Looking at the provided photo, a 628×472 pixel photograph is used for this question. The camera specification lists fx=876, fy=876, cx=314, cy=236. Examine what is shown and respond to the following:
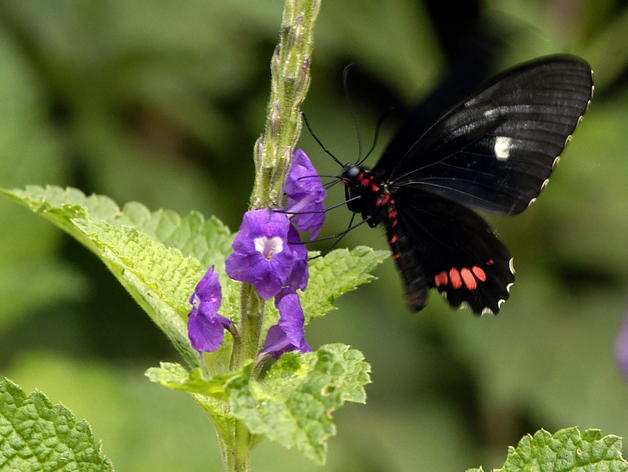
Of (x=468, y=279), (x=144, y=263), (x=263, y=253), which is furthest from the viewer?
(x=468, y=279)

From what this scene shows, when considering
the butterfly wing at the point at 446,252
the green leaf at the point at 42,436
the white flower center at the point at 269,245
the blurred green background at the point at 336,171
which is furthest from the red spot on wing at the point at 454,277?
the blurred green background at the point at 336,171

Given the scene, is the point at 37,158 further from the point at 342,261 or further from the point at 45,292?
the point at 342,261

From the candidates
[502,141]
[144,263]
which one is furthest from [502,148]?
[144,263]

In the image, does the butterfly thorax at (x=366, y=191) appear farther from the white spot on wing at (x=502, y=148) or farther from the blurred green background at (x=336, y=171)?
the blurred green background at (x=336, y=171)

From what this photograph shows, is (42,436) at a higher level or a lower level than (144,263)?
lower

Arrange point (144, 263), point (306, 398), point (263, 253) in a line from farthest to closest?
point (144, 263) → point (263, 253) → point (306, 398)

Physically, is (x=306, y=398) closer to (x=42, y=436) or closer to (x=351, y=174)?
(x=42, y=436)

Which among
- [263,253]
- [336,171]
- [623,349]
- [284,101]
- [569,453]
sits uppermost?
[336,171]

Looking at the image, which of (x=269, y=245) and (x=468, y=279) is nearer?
(x=269, y=245)

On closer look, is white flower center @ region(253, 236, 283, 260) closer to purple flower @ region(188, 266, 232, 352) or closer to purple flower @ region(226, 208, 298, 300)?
purple flower @ region(226, 208, 298, 300)

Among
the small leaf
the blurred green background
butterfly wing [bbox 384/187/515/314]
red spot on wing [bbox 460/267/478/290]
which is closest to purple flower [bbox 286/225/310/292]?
the small leaf
